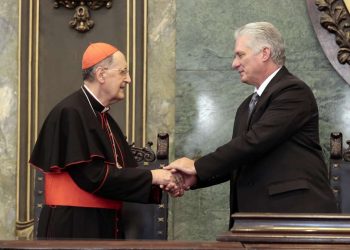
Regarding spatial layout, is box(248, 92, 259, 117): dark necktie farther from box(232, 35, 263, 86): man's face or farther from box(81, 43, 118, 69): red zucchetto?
box(81, 43, 118, 69): red zucchetto

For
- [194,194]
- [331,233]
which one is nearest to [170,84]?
[194,194]

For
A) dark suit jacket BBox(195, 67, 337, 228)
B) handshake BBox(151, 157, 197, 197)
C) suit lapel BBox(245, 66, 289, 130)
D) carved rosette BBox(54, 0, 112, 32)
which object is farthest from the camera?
carved rosette BBox(54, 0, 112, 32)

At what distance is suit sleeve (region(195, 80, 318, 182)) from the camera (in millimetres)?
3930

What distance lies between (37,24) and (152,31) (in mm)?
855

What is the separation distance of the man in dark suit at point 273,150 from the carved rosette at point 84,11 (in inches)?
77.8

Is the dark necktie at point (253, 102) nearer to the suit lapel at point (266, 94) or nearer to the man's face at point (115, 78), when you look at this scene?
the suit lapel at point (266, 94)

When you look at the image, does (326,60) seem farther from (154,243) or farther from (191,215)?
(154,243)

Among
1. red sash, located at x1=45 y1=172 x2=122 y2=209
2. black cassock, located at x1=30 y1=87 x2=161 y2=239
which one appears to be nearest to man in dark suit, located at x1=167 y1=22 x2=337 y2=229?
black cassock, located at x1=30 y1=87 x2=161 y2=239

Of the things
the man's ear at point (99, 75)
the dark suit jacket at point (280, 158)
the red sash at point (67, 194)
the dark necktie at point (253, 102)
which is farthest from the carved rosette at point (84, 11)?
the dark suit jacket at point (280, 158)

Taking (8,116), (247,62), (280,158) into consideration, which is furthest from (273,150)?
(8,116)

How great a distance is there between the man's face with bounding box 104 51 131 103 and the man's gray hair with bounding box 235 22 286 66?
686 millimetres

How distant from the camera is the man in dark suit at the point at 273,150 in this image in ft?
12.8

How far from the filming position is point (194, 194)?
554 cm

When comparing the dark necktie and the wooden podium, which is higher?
the dark necktie
